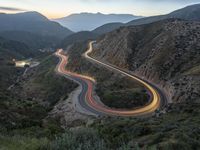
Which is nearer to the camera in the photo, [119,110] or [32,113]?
[32,113]

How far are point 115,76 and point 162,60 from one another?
14.5m

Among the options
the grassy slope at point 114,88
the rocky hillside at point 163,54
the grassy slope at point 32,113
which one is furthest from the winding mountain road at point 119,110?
the grassy slope at point 32,113

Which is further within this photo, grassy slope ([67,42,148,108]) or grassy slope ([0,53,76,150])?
grassy slope ([67,42,148,108])

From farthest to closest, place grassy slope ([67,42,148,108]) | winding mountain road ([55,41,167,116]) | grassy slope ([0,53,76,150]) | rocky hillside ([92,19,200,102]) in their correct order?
rocky hillside ([92,19,200,102])
grassy slope ([67,42,148,108])
winding mountain road ([55,41,167,116])
grassy slope ([0,53,76,150])

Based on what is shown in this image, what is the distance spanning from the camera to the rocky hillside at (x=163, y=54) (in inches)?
2774

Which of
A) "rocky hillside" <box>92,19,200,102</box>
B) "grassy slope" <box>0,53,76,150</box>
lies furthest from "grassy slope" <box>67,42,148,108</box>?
"grassy slope" <box>0,53,76,150</box>

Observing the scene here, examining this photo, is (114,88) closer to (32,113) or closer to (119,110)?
(119,110)

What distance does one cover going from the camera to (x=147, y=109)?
61812 mm

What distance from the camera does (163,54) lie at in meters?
95.6

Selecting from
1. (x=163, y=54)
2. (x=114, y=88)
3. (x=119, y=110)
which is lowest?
(x=114, y=88)

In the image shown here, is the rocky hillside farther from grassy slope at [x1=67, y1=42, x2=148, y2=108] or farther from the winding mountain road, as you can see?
grassy slope at [x1=67, y1=42, x2=148, y2=108]

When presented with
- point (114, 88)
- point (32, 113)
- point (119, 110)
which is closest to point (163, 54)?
point (114, 88)

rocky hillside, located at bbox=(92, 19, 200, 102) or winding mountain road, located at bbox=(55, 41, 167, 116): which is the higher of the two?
rocky hillside, located at bbox=(92, 19, 200, 102)

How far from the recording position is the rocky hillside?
70.5 meters
